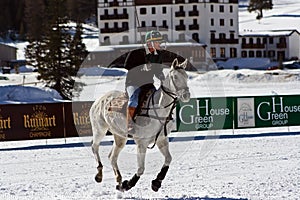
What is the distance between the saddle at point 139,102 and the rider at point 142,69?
44 mm

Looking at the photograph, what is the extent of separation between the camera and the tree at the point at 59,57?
133ft

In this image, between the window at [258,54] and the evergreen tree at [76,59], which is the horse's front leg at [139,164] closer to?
the evergreen tree at [76,59]

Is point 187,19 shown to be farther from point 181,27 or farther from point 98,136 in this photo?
point 98,136

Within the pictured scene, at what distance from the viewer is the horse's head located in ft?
30.7

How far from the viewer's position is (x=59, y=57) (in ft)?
133

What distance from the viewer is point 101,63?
66.6 m

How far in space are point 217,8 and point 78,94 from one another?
49906 mm

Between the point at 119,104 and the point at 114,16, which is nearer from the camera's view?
the point at 119,104

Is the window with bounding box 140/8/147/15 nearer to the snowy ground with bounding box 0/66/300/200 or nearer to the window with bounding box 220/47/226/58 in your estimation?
the window with bounding box 220/47/226/58

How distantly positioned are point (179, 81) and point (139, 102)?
0.95 meters

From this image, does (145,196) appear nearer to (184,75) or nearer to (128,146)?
(184,75)

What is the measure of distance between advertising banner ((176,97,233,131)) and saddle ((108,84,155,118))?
1050 cm

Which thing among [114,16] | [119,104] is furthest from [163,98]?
[114,16]

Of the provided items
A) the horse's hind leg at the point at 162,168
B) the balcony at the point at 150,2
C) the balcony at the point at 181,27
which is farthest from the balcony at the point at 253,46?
the horse's hind leg at the point at 162,168
